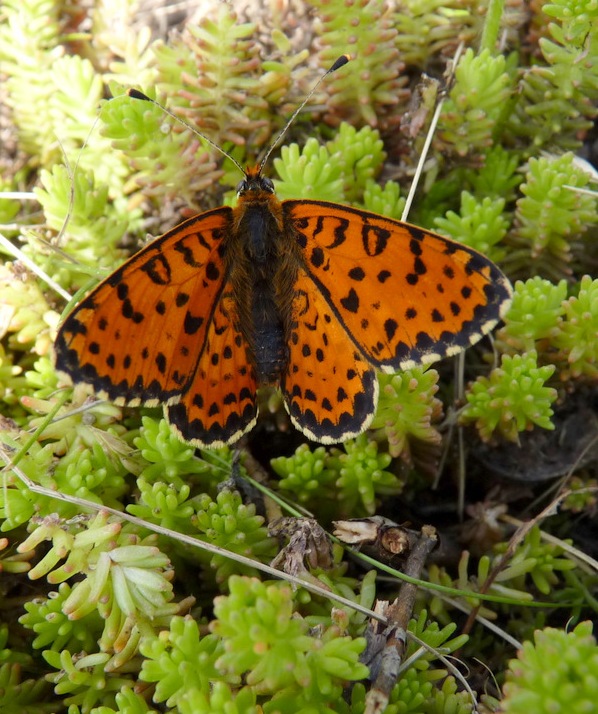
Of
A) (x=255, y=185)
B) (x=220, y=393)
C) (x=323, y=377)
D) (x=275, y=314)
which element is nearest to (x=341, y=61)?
(x=255, y=185)

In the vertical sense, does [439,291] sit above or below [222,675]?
above

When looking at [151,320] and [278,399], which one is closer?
[151,320]

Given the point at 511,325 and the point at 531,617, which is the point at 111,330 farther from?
Result: the point at 531,617

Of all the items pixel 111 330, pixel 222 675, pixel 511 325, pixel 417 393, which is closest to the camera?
pixel 222 675

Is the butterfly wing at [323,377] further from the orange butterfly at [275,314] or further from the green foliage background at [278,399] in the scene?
the green foliage background at [278,399]

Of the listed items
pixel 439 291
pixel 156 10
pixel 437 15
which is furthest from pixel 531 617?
pixel 156 10

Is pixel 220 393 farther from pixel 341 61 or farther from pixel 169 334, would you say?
pixel 341 61

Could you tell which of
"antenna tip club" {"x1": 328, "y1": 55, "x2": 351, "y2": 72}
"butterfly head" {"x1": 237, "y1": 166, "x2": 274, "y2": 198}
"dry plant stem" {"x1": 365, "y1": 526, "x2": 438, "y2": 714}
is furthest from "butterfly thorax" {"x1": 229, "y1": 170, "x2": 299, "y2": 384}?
"dry plant stem" {"x1": 365, "y1": 526, "x2": 438, "y2": 714}
